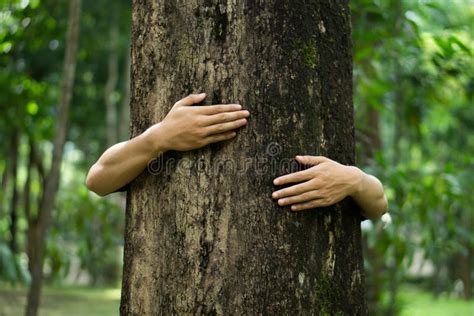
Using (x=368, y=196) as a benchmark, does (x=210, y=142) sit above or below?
above

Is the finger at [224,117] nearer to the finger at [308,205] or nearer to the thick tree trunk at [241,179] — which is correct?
the thick tree trunk at [241,179]

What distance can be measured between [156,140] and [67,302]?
29.6ft

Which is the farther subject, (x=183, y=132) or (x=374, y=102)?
(x=374, y=102)

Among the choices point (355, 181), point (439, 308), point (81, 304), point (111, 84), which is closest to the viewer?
point (355, 181)

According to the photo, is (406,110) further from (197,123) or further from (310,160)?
(197,123)

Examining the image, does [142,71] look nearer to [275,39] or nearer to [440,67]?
[275,39]

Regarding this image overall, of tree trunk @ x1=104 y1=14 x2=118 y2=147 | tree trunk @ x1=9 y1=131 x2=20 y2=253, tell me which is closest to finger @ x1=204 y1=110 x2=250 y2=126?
tree trunk @ x1=9 y1=131 x2=20 y2=253

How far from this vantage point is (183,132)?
1.87 m

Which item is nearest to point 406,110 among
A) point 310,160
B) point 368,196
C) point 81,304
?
point 368,196

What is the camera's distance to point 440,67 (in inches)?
189

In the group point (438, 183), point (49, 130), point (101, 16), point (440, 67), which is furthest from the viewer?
point (101, 16)

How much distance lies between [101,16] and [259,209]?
11653 mm

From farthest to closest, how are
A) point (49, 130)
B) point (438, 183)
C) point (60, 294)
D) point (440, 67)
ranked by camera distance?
point (60, 294)
point (49, 130)
point (438, 183)
point (440, 67)

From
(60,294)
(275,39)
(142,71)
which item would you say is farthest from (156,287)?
(60,294)
